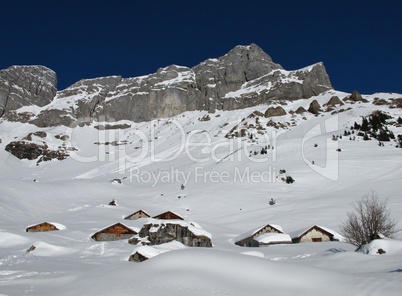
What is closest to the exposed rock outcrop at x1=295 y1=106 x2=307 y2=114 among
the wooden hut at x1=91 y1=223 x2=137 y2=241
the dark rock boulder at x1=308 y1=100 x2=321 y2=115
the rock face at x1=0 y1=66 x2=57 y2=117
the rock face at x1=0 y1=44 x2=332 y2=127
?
Result: the dark rock boulder at x1=308 y1=100 x2=321 y2=115

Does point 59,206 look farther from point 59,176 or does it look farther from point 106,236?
point 59,176

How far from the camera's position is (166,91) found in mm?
173125

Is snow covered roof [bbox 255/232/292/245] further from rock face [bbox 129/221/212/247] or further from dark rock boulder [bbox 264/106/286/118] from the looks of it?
dark rock boulder [bbox 264/106/286/118]

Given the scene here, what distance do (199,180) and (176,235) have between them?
35.5m

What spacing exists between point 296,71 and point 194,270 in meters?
177

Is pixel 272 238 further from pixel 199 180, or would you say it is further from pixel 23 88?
pixel 23 88

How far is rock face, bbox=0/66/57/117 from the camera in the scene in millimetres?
167125

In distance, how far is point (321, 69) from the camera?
170 metres

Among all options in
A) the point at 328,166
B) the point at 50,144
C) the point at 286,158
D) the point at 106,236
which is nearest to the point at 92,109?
the point at 50,144

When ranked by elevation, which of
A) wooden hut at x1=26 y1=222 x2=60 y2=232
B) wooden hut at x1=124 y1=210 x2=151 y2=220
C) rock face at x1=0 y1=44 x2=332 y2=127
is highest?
rock face at x1=0 y1=44 x2=332 y2=127

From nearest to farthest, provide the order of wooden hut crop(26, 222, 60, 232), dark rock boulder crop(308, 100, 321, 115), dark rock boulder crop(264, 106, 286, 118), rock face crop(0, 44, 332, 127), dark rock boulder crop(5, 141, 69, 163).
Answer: wooden hut crop(26, 222, 60, 232) → dark rock boulder crop(5, 141, 69, 163) → dark rock boulder crop(308, 100, 321, 115) → dark rock boulder crop(264, 106, 286, 118) → rock face crop(0, 44, 332, 127)

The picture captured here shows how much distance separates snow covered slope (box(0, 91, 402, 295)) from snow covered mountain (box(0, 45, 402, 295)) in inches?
4.8

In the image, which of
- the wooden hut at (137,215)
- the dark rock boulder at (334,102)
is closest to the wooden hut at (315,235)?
the wooden hut at (137,215)

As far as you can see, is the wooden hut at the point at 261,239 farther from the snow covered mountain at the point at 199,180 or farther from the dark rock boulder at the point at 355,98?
the dark rock boulder at the point at 355,98
